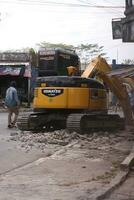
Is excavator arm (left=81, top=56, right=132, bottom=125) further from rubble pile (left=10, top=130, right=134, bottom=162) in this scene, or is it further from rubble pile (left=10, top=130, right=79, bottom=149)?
rubble pile (left=10, top=130, right=79, bottom=149)

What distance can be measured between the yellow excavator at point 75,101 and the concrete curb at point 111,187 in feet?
27.6

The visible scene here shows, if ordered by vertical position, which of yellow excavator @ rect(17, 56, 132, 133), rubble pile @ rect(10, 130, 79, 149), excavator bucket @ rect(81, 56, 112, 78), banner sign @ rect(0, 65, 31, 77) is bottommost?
banner sign @ rect(0, 65, 31, 77)

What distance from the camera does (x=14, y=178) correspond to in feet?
35.1

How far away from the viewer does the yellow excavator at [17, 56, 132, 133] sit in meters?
20.2

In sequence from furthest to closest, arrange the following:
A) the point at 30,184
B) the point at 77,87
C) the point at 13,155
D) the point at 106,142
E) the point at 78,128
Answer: the point at 77,87 < the point at 78,128 < the point at 106,142 < the point at 13,155 < the point at 30,184

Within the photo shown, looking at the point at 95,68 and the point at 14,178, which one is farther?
the point at 95,68

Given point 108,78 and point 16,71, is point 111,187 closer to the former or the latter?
point 108,78

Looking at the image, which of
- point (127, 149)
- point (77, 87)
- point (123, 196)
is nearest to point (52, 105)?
point (77, 87)

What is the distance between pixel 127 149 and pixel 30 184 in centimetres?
578

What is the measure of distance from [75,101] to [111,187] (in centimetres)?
1042

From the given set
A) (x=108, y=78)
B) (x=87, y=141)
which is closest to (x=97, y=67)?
(x=108, y=78)

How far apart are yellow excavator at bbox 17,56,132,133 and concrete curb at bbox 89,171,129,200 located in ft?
27.6

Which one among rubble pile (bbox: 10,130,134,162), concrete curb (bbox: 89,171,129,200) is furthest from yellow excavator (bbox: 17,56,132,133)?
concrete curb (bbox: 89,171,129,200)

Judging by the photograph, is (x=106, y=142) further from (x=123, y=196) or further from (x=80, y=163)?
(x=123, y=196)
